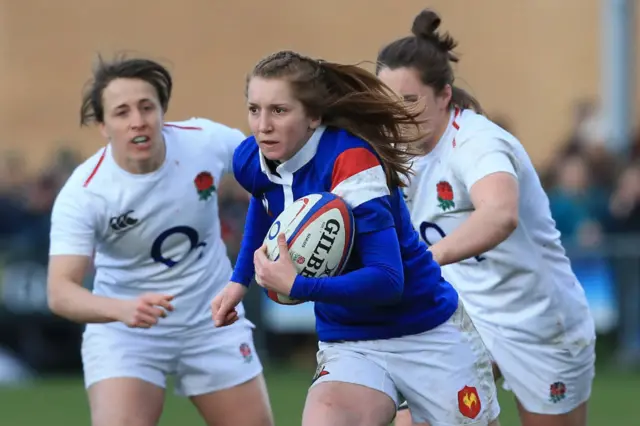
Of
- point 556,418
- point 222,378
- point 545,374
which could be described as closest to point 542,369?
point 545,374

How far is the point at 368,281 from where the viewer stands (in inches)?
174

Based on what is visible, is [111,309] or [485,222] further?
[111,309]

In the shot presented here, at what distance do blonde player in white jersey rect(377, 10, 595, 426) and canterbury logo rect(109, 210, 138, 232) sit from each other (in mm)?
1180

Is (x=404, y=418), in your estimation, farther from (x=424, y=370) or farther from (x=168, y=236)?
(x=168, y=236)

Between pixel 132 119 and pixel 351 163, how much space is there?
147 cm

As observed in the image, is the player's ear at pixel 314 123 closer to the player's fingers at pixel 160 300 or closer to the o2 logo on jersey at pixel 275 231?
the o2 logo on jersey at pixel 275 231

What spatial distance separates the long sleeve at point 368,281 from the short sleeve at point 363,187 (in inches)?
1.6

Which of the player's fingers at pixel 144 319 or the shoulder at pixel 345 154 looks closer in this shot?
the shoulder at pixel 345 154

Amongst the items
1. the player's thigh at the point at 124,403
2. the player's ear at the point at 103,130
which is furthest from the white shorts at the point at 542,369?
the player's ear at the point at 103,130

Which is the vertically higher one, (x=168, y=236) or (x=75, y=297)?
(x=168, y=236)

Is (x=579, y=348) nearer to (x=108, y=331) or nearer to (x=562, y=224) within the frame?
(x=108, y=331)

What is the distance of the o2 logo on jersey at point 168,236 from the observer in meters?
5.90

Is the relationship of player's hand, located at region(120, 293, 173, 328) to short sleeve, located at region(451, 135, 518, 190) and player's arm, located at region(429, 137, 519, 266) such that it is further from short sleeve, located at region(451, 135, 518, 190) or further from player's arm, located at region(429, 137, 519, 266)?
short sleeve, located at region(451, 135, 518, 190)

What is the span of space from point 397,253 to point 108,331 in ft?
6.04
